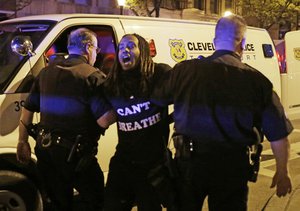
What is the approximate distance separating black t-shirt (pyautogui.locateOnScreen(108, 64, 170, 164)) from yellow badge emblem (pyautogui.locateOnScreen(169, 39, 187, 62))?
1.87m

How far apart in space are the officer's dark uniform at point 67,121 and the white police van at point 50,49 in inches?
20.5

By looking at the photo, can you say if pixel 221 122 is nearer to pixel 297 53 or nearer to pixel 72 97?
pixel 72 97

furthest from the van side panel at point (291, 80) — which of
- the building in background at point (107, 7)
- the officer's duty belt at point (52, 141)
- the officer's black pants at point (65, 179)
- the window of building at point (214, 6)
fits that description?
the window of building at point (214, 6)

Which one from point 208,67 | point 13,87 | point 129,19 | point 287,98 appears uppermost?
point 129,19

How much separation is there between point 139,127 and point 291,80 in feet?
12.5

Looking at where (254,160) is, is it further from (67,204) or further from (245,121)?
(67,204)

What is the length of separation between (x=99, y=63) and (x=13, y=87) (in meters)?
1.04

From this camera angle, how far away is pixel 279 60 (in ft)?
21.3

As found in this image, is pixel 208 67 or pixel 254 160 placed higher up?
pixel 208 67

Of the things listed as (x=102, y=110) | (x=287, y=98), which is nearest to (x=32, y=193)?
(x=102, y=110)

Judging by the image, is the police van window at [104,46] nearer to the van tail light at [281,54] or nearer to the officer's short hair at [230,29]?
the officer's short hair at [230,29]

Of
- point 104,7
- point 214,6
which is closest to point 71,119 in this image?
point 104,7

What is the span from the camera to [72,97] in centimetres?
343

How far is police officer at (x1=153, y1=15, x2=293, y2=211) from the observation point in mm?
2791
